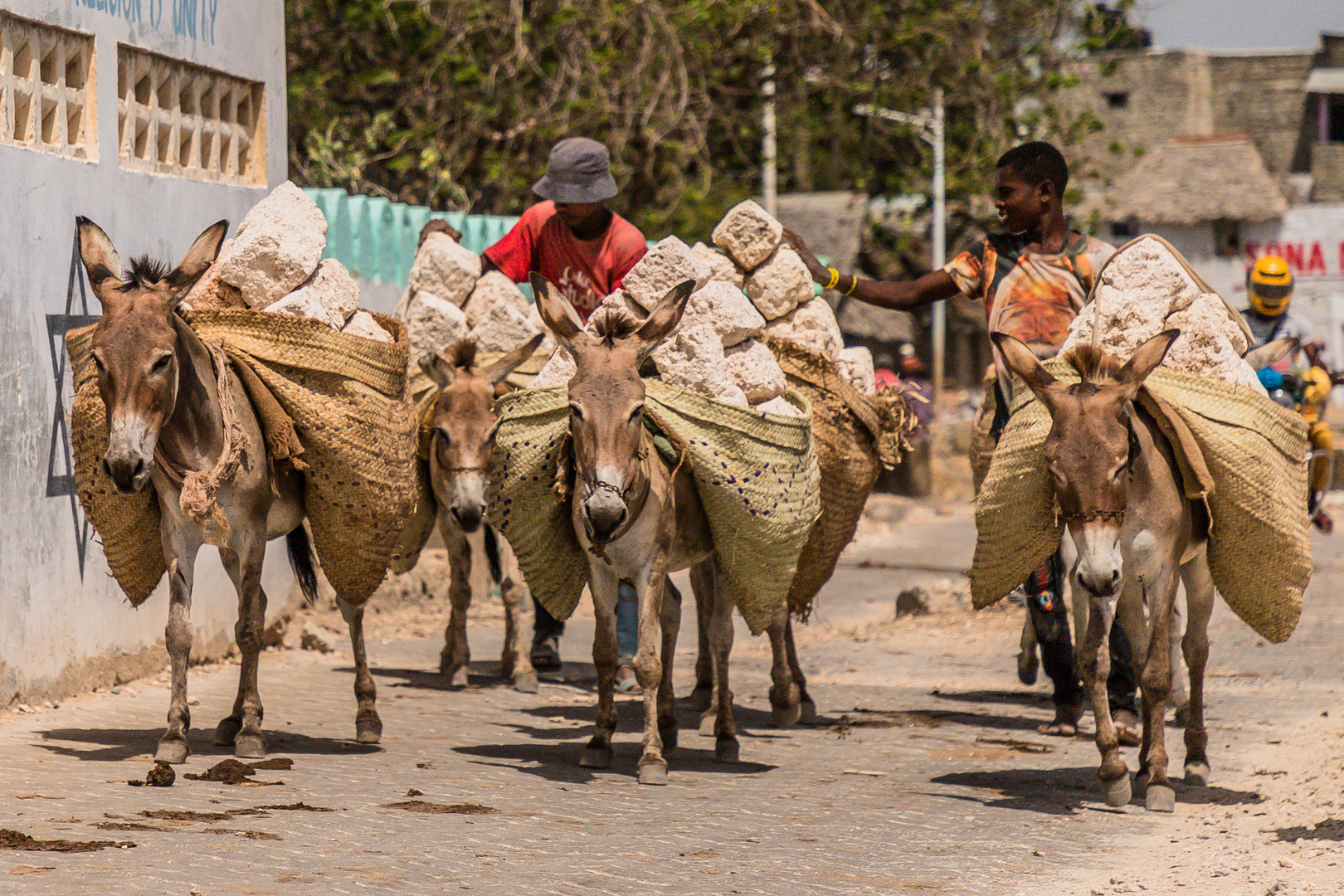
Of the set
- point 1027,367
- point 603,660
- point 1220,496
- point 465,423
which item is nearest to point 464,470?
point 465,423

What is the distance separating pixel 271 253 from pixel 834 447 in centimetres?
271

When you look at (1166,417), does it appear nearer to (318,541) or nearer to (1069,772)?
(1069,772)

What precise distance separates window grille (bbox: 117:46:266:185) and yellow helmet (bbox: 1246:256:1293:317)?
6234 mm

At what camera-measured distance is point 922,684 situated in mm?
9508

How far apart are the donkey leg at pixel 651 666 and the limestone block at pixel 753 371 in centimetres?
96

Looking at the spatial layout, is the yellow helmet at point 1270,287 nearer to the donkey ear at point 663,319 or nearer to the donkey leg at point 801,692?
the donkey leg at point 801,692

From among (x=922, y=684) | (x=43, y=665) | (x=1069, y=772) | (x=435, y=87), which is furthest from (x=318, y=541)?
(x=435, y=87)

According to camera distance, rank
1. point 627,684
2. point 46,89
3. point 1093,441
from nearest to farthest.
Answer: point 1093,441 < point 46,89 < point 627,684

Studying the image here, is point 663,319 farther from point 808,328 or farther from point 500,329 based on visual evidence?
point 500,329

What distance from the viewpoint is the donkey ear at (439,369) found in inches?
325

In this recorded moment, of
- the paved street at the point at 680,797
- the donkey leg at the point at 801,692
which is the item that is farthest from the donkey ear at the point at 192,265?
the donkey leg at the point at 801,692

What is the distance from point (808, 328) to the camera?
8.13 m

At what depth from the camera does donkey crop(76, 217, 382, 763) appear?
568cm

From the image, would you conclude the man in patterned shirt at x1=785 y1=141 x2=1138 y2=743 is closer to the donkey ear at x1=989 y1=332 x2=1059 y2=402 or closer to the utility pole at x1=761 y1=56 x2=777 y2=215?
the donkey ear at x1=989 y1=332 x2=1059 y2=402
